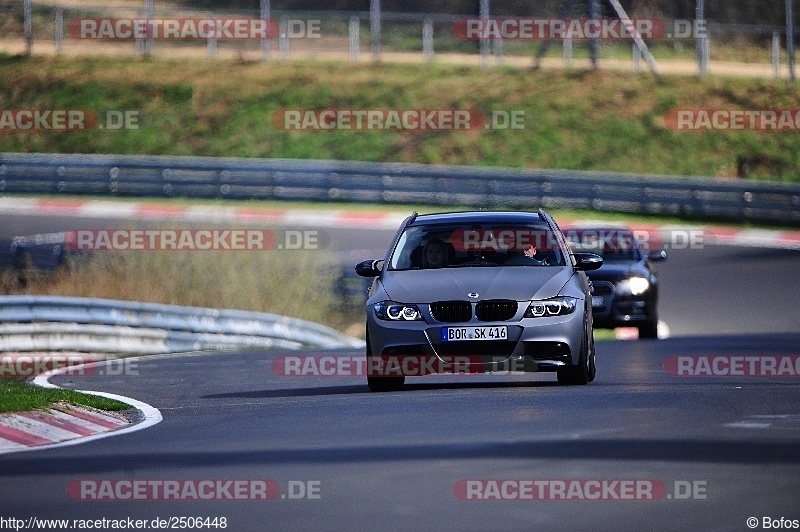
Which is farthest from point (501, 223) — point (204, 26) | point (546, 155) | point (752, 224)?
point (204, 26)

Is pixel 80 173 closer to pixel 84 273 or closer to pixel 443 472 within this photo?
pixel 84 273

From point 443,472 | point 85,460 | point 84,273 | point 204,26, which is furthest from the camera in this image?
→ point 204,26

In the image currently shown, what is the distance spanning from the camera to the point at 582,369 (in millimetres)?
13578

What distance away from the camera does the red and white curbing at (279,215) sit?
3397 cm

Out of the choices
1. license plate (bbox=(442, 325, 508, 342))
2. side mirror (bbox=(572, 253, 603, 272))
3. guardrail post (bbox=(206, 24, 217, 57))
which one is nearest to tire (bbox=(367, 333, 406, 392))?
license plate (bbox=(442, 325, 508, 342))

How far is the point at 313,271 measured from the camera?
25.9 metres

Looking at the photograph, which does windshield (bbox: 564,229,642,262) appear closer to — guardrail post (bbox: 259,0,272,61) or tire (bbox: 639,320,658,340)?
tire (bbox: 639,320,658,340)

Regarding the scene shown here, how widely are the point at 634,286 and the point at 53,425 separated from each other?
1047 centimetres

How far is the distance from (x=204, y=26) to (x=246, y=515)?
45663mm
